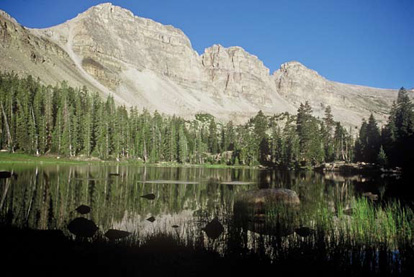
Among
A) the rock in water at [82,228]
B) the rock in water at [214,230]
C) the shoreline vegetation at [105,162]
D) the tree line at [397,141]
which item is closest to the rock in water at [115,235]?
the rock in water at [82,228]

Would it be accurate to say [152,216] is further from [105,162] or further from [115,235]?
[105,162]

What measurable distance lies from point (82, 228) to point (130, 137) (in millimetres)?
84591

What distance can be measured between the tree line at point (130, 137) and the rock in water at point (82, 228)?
69278mm

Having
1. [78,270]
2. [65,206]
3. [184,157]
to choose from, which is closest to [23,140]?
[184,157]

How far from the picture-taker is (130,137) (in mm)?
95312

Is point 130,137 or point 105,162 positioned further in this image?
point 130,137

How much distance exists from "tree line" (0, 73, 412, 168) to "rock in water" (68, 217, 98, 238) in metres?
69.3

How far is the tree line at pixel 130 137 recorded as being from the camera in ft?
247

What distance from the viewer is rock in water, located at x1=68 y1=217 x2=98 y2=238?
12.4 metres

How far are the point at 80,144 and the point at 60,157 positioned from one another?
7948mm

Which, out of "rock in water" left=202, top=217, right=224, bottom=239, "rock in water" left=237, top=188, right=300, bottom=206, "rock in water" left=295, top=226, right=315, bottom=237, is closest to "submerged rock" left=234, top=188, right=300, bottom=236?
"rock in water" left=237, top=188, right=300, bottom=206

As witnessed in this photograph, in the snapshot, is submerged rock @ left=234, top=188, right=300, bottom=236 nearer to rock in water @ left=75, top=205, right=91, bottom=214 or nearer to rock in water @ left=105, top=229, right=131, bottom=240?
rock in water @ left=105, top=229, right=131, bottom=240

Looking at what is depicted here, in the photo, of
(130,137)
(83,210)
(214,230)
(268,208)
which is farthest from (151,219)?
(130,137)

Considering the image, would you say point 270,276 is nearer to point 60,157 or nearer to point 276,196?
point 276,196
